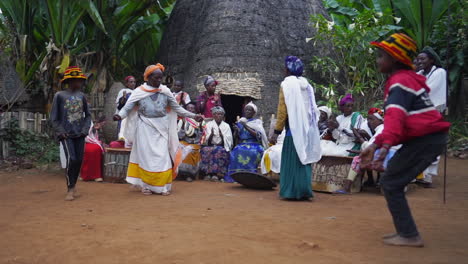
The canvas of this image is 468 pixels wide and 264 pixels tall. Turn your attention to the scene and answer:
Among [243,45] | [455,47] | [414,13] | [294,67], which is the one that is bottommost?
[294,67]

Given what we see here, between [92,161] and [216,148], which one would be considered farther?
[216,148]

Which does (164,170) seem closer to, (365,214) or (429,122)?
A: (365,214)

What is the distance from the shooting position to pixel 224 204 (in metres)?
5.59

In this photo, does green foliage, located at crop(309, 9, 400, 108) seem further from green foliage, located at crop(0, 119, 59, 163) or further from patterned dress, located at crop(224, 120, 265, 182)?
green foliage, located at crop(0, 119, 59, 163)

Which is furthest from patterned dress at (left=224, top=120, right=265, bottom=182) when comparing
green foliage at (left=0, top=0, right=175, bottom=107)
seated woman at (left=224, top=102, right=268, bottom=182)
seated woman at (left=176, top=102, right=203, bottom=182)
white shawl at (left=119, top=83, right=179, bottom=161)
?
green foliage at (left=0, top=0, right=175, bottom=107)

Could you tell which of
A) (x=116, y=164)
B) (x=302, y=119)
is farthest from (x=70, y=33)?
(x=302, y=119)

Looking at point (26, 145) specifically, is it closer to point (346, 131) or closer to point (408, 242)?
point (346, 131)

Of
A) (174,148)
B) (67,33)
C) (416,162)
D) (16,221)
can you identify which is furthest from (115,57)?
(416,162)

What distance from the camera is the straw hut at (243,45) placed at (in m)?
10.2

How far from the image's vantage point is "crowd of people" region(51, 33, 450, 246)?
3.55m

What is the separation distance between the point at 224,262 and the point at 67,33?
8944mm

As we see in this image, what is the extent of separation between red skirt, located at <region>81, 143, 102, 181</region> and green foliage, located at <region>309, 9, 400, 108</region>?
5.01m

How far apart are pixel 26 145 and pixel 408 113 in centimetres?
868

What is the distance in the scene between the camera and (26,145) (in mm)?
9984
